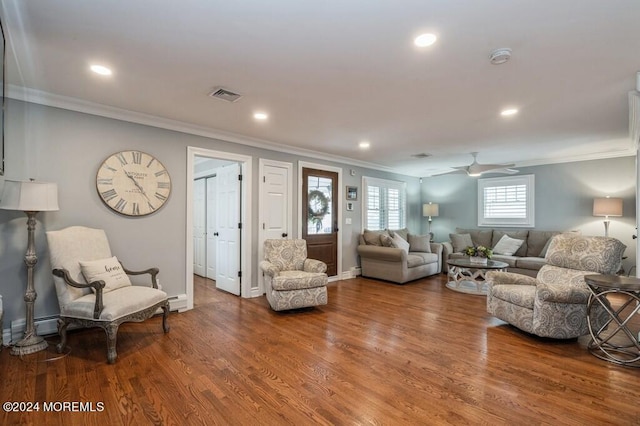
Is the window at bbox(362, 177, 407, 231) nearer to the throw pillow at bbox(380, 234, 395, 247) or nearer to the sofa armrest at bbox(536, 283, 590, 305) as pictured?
the throw pillow at bbox(380, 234, 395, 247)

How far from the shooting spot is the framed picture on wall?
20.5 feet

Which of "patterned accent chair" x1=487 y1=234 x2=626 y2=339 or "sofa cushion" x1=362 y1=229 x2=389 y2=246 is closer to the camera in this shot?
"patterned accent chair" x1=487 y1=234 x2=626 y2=339

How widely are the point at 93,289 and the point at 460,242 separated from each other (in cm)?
637

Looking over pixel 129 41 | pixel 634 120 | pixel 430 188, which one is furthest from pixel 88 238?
pixel 430 188

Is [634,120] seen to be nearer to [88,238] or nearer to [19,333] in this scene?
[88,238]

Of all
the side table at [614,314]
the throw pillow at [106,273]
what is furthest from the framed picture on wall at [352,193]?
the throw pillow at [106,273]

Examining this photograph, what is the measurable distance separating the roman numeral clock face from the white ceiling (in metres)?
0.59

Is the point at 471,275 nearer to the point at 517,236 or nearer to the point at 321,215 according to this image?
the point at 517,236

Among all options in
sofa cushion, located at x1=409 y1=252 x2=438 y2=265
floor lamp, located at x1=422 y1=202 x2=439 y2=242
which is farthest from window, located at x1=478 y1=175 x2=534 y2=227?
sofa cushion, located at x1=409 y1=252 x2=438 y2=265

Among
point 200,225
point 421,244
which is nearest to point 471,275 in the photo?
point 421,244

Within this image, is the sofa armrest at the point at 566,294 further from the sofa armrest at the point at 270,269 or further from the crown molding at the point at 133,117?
the crown molding at the point at 133,117

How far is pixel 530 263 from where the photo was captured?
538 centimetres

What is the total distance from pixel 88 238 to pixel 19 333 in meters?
1.04

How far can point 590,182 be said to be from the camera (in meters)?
5.65
